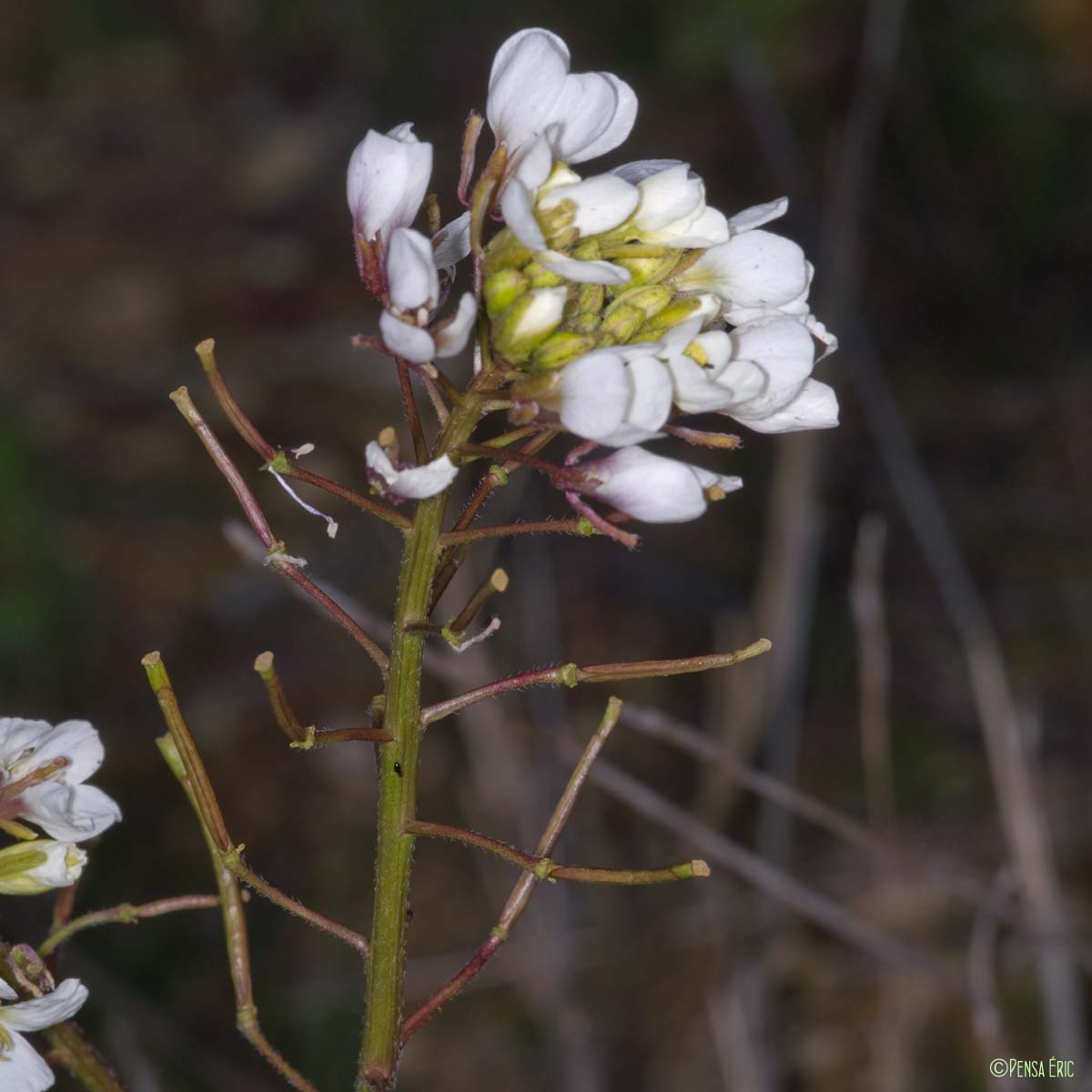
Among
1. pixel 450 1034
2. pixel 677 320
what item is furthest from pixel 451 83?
pixel 677 320

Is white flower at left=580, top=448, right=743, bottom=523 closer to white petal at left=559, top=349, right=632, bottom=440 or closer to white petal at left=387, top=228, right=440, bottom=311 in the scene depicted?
white petal at left=559, top=349, right=632, bottom=440

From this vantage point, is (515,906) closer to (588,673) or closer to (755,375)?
(588,673)

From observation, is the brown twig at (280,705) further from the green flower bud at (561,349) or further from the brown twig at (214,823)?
the green flower bud at (561,349)

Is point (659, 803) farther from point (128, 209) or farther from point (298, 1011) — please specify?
point (128, 209)

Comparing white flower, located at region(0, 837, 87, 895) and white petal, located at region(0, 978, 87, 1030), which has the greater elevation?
white flower, located at region(0, 837, 87, 895)

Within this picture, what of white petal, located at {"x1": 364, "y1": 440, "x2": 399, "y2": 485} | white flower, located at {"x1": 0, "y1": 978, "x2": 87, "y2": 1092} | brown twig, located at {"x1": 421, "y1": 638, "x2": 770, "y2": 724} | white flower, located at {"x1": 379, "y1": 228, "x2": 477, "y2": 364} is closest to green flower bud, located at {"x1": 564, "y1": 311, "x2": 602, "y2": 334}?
white flower, located at {"x1": 379, "y1": 228, "x2": 477, "y2": 364}

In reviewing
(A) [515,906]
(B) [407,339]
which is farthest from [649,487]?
(A) [515,906]
